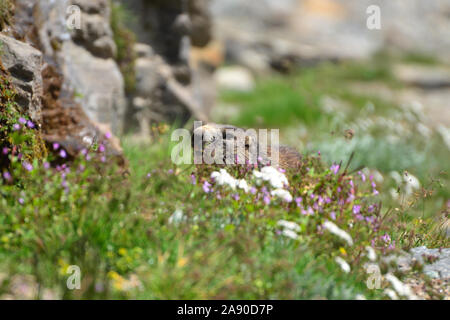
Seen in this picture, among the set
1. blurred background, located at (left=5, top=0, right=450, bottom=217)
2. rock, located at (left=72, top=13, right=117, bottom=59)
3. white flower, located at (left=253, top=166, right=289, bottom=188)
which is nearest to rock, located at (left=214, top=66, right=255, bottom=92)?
blurred background, located at (left=5, top=0, right=450, bottom=217)

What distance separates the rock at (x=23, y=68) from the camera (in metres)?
3.73

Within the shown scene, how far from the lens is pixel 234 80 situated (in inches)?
639

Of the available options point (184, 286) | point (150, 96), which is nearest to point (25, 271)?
point (184, 286)

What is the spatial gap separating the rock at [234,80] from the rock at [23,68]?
11634mm

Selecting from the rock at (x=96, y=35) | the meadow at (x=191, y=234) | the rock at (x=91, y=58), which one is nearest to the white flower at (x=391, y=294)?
the meadow at (x=191, y=234)

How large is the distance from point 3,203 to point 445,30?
2849cm

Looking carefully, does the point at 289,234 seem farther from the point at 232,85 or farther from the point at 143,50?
the point at 232,85

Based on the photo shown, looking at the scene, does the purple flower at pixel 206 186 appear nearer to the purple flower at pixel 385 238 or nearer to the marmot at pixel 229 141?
the marmot at pixel 229 141

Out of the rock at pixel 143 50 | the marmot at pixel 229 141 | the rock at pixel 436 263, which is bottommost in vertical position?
the rock at pixel 436 263

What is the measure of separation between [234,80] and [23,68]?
1274 centimetres

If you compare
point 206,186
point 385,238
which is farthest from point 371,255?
point 206,186

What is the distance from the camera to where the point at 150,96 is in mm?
7590
